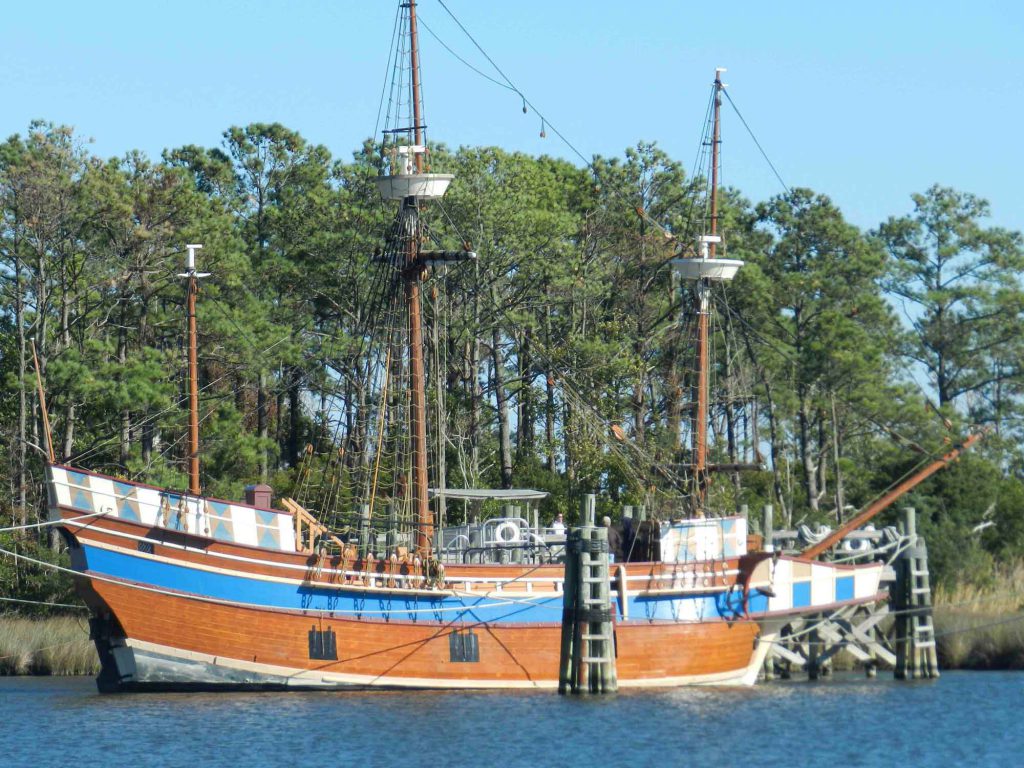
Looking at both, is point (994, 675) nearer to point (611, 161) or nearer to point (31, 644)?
point (31, 644)

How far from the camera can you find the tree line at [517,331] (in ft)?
188

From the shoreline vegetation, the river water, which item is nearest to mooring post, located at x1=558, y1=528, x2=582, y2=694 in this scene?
the river water

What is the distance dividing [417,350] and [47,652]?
11.7 m

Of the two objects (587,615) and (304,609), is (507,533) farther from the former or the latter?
(587,615)

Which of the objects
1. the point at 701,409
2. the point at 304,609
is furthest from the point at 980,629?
the point at 304,609

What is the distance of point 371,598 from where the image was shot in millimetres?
43250

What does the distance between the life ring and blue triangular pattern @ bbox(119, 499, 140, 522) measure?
24.2 feet

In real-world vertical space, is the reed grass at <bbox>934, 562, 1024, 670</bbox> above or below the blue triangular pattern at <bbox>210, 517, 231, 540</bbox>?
below

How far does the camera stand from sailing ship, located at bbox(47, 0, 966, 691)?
42.3 m

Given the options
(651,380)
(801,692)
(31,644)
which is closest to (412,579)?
(801,692)

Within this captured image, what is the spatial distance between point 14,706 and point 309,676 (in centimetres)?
565

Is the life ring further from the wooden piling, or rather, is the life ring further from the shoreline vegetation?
the shoreline vegetation

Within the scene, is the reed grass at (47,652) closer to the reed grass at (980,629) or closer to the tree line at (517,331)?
the tree line at (517,331)

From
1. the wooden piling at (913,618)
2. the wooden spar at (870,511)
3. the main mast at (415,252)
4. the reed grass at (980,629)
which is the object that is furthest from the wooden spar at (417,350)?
the reed grass at (980,629)
